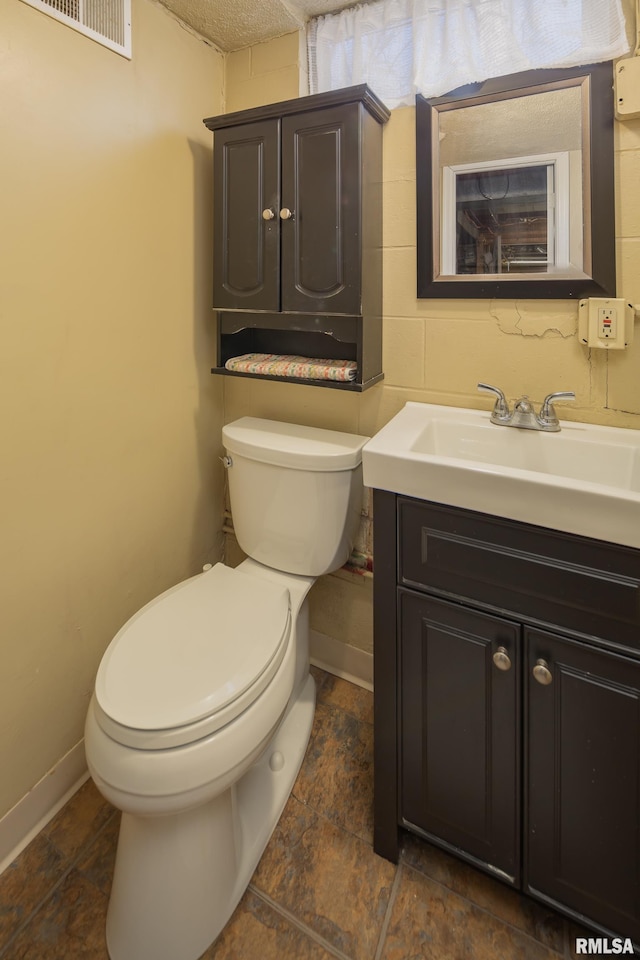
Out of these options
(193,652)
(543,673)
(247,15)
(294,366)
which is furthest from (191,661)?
(247,15)

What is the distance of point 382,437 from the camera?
3.68 feet

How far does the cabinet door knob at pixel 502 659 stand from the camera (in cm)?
96

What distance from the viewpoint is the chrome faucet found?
1.19 metres

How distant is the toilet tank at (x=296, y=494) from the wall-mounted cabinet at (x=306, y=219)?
0.20m

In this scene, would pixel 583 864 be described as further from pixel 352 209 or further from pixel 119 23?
pixel 119 23

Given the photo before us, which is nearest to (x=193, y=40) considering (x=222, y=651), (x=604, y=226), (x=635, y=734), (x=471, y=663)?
(x=604, y=226)

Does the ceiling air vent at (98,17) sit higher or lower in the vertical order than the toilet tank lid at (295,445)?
higher

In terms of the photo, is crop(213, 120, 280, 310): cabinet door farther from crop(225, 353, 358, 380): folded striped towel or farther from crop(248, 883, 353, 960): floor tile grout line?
crop(248, 883, 353, 960): floor tile grout line

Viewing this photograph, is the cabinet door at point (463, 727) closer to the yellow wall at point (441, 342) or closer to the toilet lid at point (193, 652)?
the toilet lid at point (193, 652)

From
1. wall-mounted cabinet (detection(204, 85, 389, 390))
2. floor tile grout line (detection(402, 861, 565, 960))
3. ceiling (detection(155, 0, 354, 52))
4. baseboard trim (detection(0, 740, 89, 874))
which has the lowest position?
floor tile grout line (detection(402, 861, 565, 960))

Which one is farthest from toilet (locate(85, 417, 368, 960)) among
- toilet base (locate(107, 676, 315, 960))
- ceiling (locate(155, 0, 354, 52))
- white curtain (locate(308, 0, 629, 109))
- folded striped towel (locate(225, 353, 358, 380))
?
ceiling (locate(155, 0, 354, 52))

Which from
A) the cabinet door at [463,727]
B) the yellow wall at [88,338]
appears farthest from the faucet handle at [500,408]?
the yellow wall at [88,338]

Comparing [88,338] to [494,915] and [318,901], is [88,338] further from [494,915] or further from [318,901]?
[494,915]

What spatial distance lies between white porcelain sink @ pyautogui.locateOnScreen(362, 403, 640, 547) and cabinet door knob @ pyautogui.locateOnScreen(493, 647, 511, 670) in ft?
0.88
